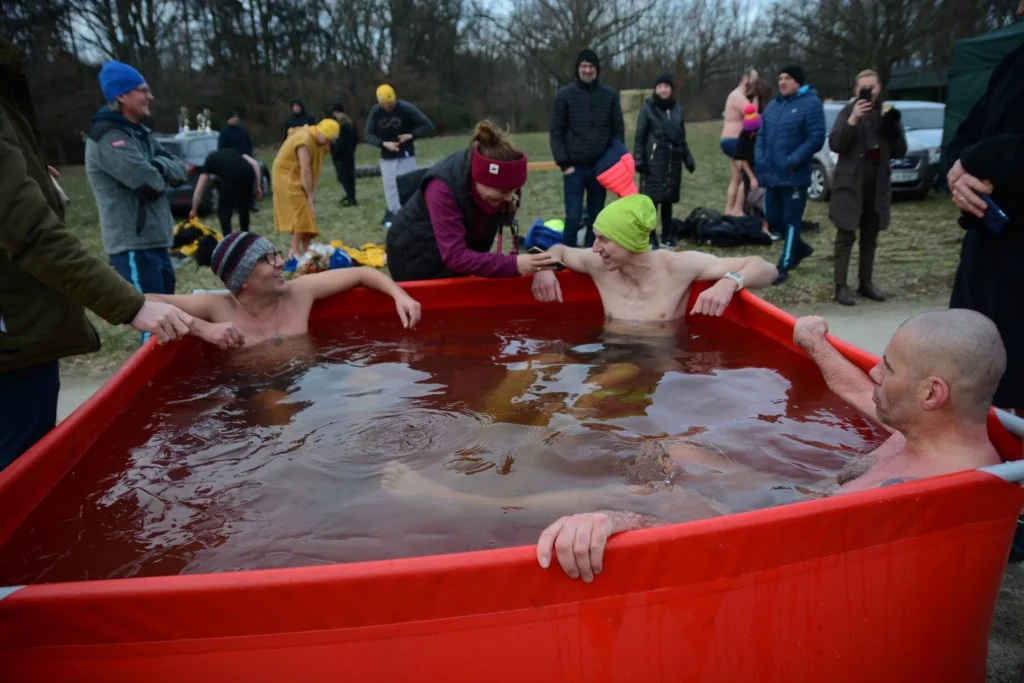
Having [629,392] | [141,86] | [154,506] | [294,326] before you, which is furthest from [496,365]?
[141,86]

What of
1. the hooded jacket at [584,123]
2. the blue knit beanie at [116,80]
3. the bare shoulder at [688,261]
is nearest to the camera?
the bare shoulder at [688,261]

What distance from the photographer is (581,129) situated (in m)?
7.66

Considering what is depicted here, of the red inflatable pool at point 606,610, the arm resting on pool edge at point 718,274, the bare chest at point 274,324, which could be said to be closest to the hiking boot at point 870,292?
the arm resting on pool edge at point 718,274

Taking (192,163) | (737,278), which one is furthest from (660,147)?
(192,163)

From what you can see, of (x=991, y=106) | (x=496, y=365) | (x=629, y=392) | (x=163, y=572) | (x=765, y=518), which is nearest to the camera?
(x=765, y=518)

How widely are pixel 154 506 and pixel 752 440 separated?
226 cm

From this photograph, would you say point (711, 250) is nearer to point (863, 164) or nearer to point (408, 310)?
point (863, 164)

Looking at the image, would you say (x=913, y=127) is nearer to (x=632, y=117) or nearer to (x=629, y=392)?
(x=632, y=117)

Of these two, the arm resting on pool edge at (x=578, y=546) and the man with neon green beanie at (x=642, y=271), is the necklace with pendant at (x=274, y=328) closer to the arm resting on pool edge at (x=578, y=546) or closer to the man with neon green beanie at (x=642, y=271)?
the man with neon green beanie at (x=642, y=271)

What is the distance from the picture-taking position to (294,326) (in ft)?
14.3

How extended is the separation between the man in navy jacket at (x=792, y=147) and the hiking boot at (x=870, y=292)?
0.70 m

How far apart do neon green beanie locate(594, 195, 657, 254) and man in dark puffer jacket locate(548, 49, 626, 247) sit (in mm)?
3488

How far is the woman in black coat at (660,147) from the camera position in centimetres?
833

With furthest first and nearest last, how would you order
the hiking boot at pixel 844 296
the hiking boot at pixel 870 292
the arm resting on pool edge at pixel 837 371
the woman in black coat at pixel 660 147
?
the woman in black coat at pixel 660 147 < the hiking boot at pixel 870 292 < the hiking boot at pixel 844 296 < the arm resting on pool edge at pixel 837 371
